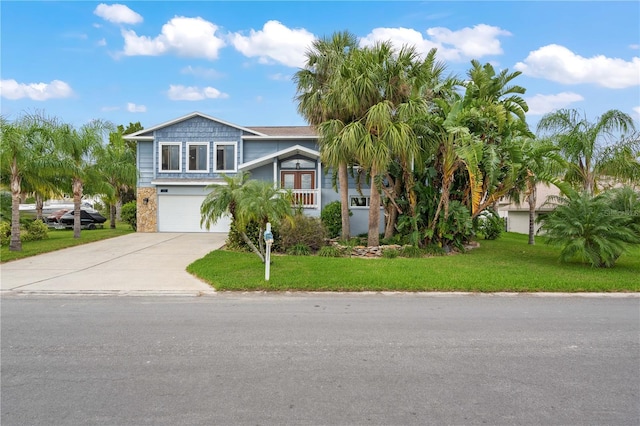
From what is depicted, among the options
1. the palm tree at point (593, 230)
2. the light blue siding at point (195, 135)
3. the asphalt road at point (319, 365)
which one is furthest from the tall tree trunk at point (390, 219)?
the light blue siding at point (195, 135)

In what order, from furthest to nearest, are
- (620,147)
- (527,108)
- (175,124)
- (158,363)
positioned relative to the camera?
(175,124), (620,147), (527,108), (158,363)

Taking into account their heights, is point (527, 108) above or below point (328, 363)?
above

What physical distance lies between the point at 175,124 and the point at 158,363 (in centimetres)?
2008

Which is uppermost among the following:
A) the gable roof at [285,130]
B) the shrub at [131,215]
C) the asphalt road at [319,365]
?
the gable roof at [285,130]

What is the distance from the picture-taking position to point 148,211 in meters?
23.0

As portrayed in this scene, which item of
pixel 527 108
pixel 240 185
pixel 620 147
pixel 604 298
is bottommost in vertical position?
pixel 604 298

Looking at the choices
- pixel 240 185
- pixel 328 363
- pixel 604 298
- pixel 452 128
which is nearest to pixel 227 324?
pixel 328 363

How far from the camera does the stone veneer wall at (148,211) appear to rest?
902 inches

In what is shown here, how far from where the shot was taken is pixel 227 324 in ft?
21.0

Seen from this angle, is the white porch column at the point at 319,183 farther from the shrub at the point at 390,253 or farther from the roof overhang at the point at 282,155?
the shrub at the point at 390,253

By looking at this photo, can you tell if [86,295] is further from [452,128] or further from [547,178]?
[547,178]

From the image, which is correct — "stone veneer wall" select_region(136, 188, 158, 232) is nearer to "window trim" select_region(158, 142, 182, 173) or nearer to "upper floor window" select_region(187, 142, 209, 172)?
"window trim" select_region(158, 142, 182, 173)

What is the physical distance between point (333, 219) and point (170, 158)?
33.5 feet

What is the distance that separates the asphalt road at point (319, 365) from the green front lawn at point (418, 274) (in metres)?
1.63
